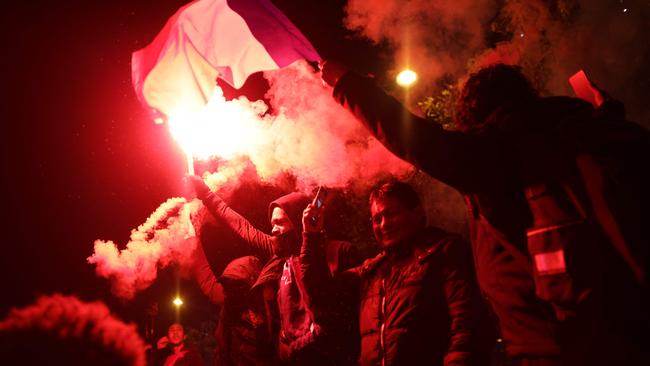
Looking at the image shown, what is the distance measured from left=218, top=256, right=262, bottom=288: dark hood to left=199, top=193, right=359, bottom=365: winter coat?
27 cm

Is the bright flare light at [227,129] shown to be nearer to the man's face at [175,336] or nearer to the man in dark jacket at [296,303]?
the man in dark jacket at [296,303]

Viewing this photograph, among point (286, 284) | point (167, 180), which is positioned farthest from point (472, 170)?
point (167, 180)

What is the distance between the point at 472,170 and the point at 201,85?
138 inches

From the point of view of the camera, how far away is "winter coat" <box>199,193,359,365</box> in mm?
4008

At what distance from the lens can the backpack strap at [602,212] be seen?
4.33 ft

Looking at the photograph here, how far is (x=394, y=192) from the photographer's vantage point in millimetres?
3604

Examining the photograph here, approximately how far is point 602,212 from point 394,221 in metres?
2.20

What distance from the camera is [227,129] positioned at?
6.26m

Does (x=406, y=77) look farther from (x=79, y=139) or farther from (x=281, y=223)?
(x=79, y=139)

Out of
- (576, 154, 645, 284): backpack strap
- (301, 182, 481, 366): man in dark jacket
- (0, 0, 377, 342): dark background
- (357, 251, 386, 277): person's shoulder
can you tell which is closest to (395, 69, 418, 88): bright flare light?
(0, 0, 377, 342): dark background

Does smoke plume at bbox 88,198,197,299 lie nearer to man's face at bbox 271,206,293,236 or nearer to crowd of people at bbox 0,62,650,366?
man's face at bbox 271,206,293,236

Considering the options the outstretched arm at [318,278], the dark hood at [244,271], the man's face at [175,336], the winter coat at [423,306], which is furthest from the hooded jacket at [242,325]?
the man's face at [175,336]

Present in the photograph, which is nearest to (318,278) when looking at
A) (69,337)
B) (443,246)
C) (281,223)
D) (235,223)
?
(281,223)

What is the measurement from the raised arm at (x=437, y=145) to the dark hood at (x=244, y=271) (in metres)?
3.76
